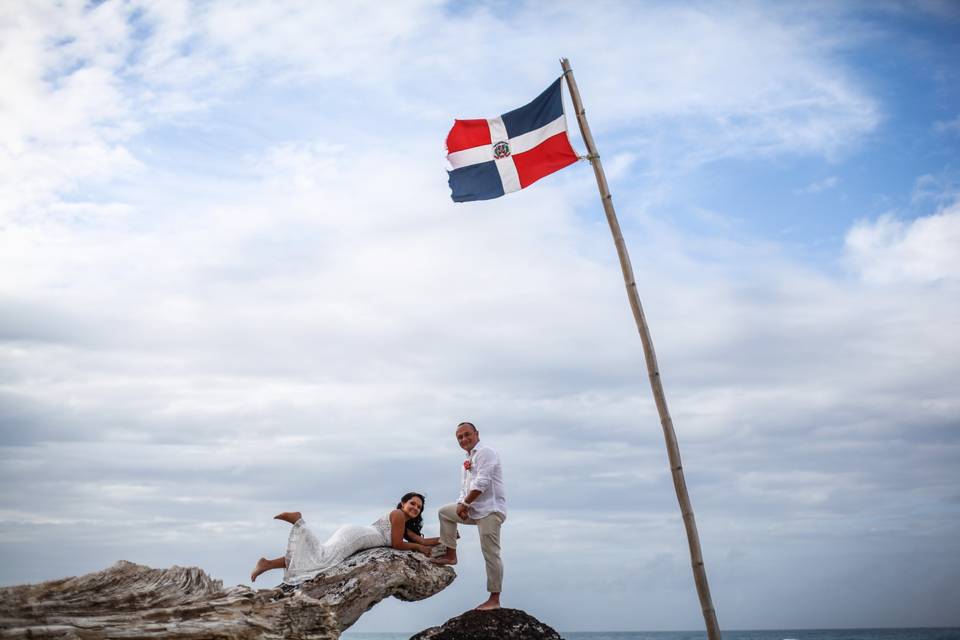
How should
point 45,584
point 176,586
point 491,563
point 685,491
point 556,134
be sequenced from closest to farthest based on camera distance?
point 45,584, point 176,586, point 685,491, point 491,563, point 556,134

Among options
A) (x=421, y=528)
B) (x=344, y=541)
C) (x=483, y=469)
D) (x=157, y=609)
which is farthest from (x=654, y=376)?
(x=157, y=609)

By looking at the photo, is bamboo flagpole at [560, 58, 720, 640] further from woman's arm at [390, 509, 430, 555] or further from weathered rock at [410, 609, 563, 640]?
woman's arm at [390, 509, 430, 555]

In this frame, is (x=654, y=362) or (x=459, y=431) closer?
(x=654, y=362)


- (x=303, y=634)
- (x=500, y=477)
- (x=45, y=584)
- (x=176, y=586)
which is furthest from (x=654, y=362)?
(x=45, y=584)

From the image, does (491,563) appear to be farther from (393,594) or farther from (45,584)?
(45,584)

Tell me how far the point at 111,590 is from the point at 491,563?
5.55 m

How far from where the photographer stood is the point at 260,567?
42.2 feet

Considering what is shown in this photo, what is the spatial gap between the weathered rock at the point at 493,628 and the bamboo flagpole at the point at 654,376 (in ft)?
8.75

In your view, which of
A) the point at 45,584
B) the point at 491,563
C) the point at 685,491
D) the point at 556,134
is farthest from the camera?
the point at 556,134

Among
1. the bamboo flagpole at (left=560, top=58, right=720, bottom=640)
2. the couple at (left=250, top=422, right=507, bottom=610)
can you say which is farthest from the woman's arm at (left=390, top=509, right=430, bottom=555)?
the bamboo flagpole at (left=560, top=58, right=720, bottom=640)

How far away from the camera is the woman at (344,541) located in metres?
12.9

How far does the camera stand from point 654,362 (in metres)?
12.8

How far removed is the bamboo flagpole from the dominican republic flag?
39 centimetres

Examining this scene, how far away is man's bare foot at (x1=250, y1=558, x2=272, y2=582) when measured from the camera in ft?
41.9
